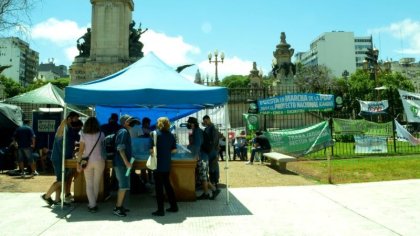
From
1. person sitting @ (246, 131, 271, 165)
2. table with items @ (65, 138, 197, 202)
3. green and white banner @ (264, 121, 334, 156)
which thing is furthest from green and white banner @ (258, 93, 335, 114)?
table with items @ (65, 138, 197, 202)

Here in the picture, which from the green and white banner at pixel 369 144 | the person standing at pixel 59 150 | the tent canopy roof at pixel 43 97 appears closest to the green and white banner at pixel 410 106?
the green and white banner at pixel 369 144

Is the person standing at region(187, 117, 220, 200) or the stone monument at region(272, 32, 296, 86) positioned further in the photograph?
the stone monument at region(272, 32, 296, 86)

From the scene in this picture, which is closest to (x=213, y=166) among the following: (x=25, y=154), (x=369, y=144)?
(x=25, y=154)

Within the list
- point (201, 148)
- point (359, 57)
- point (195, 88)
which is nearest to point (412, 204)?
point (201, 148)

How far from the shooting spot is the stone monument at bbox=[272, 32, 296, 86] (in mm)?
37281

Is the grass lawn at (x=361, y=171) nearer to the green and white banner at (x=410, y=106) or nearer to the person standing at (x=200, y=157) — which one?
the green and white banner at (x=410, y=106)

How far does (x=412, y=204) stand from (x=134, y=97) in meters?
6.12

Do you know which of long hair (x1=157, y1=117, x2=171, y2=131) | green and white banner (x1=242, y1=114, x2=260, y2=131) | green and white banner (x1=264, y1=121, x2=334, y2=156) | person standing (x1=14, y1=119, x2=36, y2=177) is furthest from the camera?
green and white banner (x1=242, y1=114, x2=260, y2=131)

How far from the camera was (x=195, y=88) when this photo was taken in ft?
26.4

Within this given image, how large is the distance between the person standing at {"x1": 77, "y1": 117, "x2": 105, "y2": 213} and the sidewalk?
435mm

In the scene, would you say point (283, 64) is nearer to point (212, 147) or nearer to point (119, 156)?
point (212, 147)

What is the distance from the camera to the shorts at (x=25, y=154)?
38.7ft

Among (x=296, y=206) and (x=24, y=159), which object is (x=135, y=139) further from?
(x=24, y=159)

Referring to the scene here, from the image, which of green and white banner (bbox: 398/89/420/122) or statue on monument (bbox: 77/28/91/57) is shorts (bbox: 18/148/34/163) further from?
statue on monument (bbox: 77/28/91/57)
